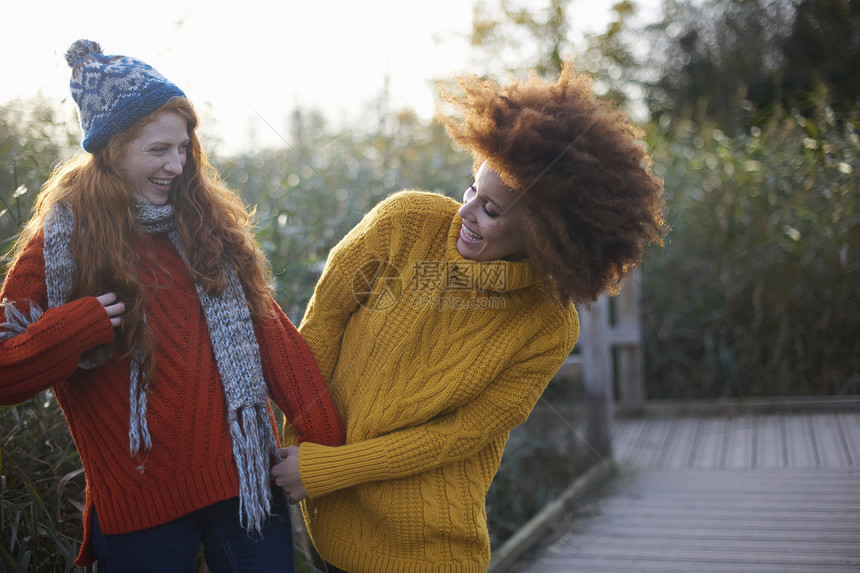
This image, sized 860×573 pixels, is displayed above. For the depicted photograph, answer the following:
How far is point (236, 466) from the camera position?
57.6 inches

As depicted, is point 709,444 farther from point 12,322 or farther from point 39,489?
point 12,322

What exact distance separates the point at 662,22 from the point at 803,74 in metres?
2.13

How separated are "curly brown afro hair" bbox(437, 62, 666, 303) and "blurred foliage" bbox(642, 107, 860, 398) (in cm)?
321

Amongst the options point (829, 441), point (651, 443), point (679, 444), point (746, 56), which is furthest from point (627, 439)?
point (746, 56)

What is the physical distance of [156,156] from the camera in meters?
1.42

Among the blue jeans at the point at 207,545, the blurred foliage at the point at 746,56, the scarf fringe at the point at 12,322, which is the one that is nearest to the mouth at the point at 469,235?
the blue jeans at the point at 207,545

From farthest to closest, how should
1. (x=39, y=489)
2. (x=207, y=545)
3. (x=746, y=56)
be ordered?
(x=746, y=56)
(x=39, y=489)
(x=207, y=545)

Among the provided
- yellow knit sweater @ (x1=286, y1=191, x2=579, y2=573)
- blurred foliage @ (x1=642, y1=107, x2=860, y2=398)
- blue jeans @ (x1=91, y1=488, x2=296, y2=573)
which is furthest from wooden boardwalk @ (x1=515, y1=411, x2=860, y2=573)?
blue jeans @ (x1=91, y1=488, x2=296, y2=573)

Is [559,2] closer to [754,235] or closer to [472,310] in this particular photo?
[754,235]

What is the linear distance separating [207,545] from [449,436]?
1.74ft

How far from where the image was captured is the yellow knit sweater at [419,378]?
4.96 ft

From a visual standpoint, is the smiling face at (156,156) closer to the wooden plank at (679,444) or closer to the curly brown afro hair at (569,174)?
the curly brown afro hair at (569,174)

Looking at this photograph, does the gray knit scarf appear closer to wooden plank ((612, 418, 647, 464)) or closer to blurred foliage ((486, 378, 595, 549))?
blurred foliage ((486, 378, 595, 549))

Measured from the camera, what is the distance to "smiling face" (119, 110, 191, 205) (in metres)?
1.40
